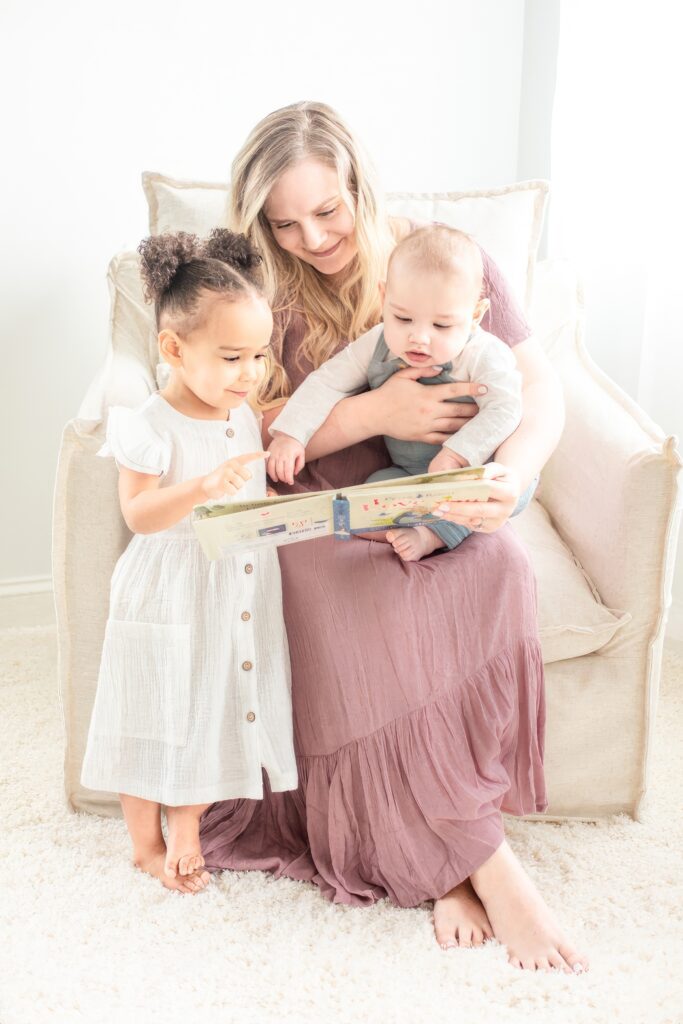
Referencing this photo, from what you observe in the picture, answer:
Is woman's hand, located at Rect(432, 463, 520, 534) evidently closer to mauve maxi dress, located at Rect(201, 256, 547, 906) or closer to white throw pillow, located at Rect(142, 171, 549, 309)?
mauve maxi dress, located at Rect(201, 256, 547, 906)

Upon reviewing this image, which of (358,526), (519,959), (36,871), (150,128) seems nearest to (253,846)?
(36,871)

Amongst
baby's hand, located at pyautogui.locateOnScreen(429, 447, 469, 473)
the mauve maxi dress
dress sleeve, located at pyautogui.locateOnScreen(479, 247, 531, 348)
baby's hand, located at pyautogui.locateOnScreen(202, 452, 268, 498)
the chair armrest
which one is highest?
dress sleeve, located at pyautogui.locateOnScreen(479, 247, 531, 348)

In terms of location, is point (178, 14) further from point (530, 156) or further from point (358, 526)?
point (358, 526)

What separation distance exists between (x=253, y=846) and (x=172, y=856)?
14 centimetres

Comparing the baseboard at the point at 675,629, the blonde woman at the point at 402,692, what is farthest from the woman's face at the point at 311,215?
the baseboard at the point at 675,629

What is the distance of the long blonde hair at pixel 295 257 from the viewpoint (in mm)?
1494

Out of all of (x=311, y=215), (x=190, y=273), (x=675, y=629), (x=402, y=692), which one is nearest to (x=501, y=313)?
(x=311, y=215)

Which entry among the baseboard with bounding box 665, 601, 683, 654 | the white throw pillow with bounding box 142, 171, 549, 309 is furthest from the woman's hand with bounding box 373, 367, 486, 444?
the baseboard with bounding box 665, 601, 683, 654

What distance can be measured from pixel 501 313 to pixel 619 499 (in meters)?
0.36

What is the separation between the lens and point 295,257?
1.63 meters

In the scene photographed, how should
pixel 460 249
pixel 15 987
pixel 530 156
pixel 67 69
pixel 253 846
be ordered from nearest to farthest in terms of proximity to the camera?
pixel 15 987, pixel 460 249, pixel 253 846, pixel 67 69, pixel 530 156

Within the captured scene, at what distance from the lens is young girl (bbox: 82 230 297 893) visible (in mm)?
1324

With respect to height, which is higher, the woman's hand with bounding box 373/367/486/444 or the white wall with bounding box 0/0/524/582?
the white wall with bounding box 0/0/524/582

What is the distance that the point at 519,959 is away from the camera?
4.06 feet
